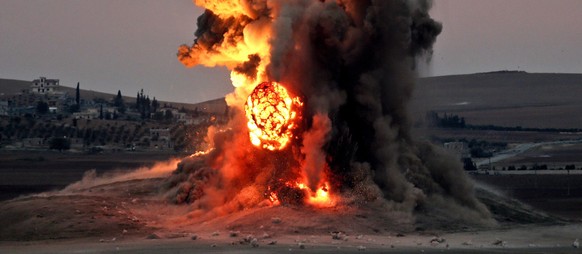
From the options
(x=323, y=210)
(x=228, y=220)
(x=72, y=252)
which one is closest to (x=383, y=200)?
(x=323, y=210)

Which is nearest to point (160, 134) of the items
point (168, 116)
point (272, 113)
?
point (168, 116)

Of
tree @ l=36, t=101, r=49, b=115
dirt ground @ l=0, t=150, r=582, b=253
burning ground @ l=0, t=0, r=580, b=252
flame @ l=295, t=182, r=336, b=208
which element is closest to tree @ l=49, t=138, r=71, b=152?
tree @ l=36, t=101, r=49, b=115

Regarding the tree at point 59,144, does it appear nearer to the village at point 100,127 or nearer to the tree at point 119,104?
the village at point 100,127

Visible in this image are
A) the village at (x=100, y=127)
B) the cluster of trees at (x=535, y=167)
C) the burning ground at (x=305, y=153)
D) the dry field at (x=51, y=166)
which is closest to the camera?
the burning ground at (x=305, y=153)

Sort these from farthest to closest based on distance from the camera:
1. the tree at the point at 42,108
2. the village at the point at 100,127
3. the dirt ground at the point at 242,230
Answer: the tree at the point at 42,108
the village at the point at 100,127
the dirt ground at the point at 242,230

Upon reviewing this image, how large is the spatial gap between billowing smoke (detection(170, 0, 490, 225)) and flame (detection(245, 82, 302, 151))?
1.72ft

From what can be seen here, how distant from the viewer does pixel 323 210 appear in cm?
5397

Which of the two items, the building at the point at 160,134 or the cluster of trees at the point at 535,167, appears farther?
the building at the point at 160,134

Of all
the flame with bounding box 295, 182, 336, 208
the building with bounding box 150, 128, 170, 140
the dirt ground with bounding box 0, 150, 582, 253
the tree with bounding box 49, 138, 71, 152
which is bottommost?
the dirt ground with bounding box 0, 150, 582, 253

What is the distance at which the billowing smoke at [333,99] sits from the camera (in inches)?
2192

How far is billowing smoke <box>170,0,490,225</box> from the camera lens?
55688 mm

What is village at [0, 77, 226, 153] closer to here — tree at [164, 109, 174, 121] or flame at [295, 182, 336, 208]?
tree at [164, 109, 174, 121]

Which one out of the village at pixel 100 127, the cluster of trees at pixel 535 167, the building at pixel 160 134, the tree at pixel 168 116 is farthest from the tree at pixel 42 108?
the cluster of trees at pixel 535 167

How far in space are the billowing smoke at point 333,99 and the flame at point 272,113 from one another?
0.52 m
